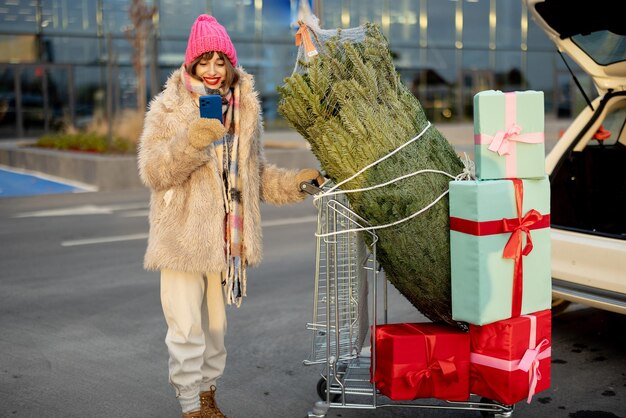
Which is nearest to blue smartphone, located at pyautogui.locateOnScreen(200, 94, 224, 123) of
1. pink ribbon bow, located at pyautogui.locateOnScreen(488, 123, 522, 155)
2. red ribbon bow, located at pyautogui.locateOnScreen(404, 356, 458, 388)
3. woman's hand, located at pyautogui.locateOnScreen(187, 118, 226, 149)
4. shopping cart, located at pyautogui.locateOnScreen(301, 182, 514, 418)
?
woman's hand, located at pyautogui.locateOnScreen(187, 118, 226, 149)

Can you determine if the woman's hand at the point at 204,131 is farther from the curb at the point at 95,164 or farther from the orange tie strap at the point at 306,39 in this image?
the curb at the point at 95,164

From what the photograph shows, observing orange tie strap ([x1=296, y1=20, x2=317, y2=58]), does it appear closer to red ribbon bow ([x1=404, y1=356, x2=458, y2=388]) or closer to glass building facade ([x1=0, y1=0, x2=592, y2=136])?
red ribbon bow ([x1=404, y1=356, x2=458, y2=388])

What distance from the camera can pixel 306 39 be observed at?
12.1ft

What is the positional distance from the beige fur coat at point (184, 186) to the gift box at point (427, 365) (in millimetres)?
856

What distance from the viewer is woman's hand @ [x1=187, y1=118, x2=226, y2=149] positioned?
3.48 meters

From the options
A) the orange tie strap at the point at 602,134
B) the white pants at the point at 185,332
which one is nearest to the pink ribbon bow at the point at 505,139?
the white pants at the point at 185,332

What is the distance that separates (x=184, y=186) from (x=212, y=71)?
0.57 m

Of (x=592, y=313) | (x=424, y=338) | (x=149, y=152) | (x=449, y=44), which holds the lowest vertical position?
(x=592, y=313)

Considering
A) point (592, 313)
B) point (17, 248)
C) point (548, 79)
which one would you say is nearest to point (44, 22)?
point (17, 248)

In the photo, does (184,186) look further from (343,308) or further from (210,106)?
(343,308)

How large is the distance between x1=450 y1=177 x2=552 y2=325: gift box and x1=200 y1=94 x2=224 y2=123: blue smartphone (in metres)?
1.10

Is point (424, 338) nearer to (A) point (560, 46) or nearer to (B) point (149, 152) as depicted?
(B) point (149, 152)

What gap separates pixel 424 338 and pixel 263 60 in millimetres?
25550

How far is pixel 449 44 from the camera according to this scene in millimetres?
31875
